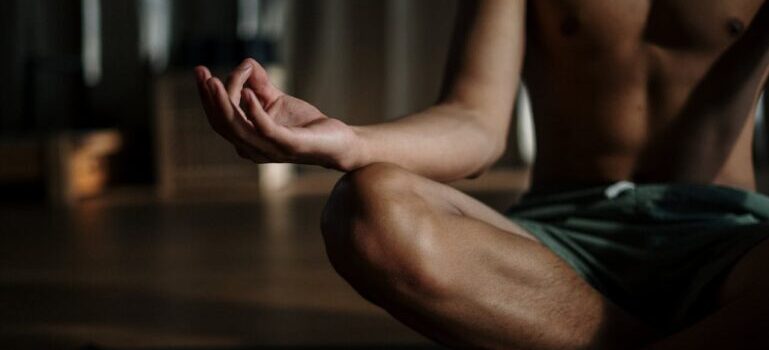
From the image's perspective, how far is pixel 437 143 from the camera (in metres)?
1.06

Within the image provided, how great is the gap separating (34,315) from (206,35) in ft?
9.18

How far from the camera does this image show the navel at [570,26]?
3.87ft

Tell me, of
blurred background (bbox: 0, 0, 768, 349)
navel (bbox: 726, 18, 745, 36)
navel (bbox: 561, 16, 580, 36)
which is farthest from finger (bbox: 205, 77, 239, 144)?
blurred background (bbox: 0, 0, 768, 349)

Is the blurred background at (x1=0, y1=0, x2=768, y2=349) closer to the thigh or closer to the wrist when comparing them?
the wrist

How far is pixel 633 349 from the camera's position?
1.01 m

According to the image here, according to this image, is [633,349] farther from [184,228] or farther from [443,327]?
[184,228]

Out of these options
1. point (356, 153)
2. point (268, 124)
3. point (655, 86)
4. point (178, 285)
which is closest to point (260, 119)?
point (268, 124)

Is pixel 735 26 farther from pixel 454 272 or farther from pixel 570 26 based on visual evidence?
pixel 454 272

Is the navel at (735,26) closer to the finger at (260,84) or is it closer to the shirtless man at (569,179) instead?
the shirtless man at (569,179)

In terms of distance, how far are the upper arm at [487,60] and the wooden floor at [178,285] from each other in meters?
0.48

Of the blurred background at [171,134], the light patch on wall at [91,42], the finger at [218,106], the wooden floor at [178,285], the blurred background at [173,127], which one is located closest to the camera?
the finger at [218,106]

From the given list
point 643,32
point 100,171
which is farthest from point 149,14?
point 643,32

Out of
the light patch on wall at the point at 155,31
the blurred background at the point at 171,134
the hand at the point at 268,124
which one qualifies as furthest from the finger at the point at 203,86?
the light patch on wall at the point at 155,31

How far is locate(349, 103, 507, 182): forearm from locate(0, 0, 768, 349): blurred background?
1.03 meters
